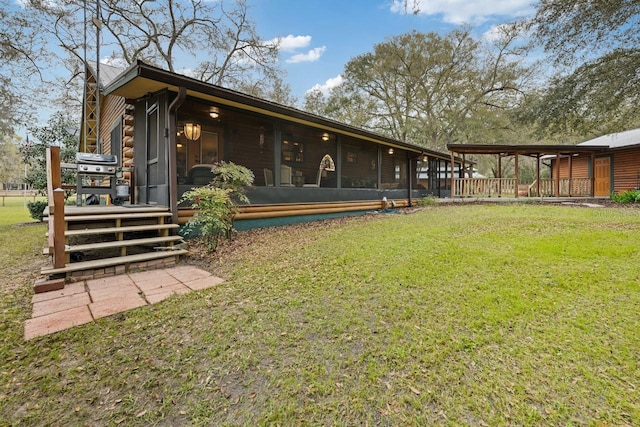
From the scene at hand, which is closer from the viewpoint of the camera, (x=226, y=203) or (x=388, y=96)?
(x=226, y=203)

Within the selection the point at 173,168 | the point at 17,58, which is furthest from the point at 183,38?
the point at 173,168

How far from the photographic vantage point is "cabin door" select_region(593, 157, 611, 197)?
51.9ft

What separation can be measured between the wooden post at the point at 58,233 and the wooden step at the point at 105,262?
0.07m

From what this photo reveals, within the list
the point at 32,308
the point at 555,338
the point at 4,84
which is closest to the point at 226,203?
the point at 32,308

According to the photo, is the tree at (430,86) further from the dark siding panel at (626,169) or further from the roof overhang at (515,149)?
the dark siding panel at (626,169)

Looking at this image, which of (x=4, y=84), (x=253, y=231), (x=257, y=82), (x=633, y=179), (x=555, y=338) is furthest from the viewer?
(x=257, y=82)

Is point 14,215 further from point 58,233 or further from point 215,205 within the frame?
point 215,205

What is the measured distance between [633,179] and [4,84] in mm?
28360

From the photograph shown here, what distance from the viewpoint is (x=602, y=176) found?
53.3 ft

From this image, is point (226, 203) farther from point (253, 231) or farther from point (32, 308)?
point (32, 308)

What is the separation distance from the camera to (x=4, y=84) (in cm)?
1087

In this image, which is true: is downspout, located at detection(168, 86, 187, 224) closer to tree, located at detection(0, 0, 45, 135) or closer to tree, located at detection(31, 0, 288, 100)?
tree, located at detection(0, 0, 45, 135)

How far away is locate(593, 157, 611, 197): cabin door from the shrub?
66.4 ft

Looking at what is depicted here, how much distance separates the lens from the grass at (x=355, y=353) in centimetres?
A: 153
